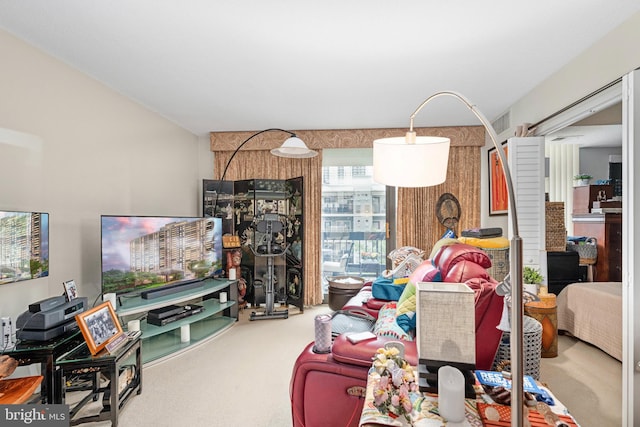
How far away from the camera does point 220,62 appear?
2.65m

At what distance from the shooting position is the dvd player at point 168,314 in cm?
312

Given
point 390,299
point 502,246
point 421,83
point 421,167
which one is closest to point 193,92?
point 421,83

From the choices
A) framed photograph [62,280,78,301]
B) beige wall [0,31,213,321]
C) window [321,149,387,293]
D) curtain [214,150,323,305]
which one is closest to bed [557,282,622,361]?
window [321,149,387,293]

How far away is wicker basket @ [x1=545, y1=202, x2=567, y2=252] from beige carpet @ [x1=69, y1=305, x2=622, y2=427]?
98 cm

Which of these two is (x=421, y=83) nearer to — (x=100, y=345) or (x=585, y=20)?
(x=585, y=20)

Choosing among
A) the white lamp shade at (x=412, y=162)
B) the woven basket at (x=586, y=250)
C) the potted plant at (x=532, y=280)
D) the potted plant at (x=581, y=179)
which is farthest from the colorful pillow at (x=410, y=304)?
the potted plant at (x=581, y=179)

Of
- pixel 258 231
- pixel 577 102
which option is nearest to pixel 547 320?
pixel 577 102

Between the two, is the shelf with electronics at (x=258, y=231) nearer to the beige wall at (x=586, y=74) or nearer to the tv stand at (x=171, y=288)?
the tv stand at (x=171, y=288)

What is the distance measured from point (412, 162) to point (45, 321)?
2362mm

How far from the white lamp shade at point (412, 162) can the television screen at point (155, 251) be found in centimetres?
246

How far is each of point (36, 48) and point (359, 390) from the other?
3.24m

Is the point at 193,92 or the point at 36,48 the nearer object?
the point at 36,48

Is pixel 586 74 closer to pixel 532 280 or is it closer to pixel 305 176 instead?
pixel 532 280

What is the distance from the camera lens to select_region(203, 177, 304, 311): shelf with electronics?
4484mm
